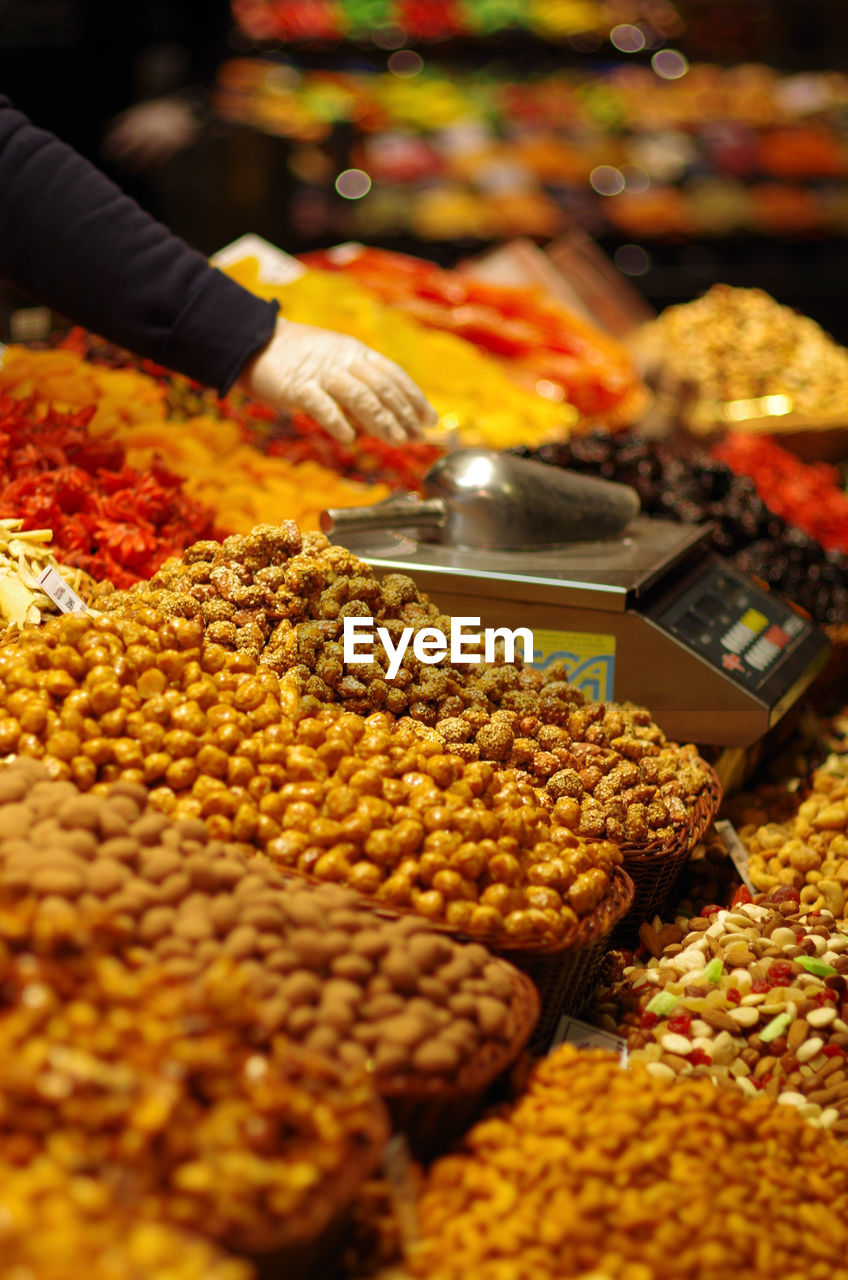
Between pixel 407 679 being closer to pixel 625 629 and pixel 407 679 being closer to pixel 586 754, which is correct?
pixel 586 754

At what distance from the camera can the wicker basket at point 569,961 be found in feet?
4.01

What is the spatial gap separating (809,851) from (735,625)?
407 millimetres

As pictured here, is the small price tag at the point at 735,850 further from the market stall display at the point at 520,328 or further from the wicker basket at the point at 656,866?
the market stall display at the point at 520,328

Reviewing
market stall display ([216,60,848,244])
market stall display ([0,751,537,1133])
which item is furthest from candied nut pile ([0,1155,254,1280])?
market stall display ([216,60,848,244])

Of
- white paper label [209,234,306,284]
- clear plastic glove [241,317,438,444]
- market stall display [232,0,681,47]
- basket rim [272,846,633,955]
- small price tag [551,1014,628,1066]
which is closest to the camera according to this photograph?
basket rim [272,846,633,955]

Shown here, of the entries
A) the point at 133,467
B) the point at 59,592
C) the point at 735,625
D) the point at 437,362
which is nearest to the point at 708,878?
Answer: the point at 735,625

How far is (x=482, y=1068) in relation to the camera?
1036 millimetres

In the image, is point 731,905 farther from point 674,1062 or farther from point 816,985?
point 674,1062

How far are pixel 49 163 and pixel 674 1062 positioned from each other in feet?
5.86

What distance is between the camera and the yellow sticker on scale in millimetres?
1851

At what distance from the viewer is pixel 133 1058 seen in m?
0.85

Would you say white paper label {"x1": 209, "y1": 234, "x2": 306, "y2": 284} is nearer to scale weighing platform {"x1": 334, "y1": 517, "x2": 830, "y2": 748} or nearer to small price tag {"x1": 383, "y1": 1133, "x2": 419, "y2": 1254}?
scale weighing platform {"x1": 334, "y1": 517, "x2": 830, "y2": 748}

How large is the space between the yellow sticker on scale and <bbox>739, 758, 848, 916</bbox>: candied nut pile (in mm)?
336

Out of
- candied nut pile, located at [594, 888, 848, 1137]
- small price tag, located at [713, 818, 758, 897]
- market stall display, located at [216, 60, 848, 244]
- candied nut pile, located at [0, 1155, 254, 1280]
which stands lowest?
market stall display, located at [216, 60, 848, 244]
